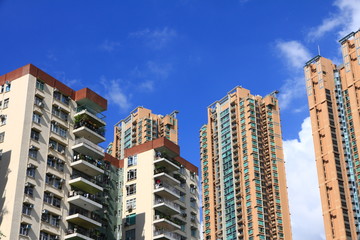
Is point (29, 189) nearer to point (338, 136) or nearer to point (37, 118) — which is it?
point (37, 118)

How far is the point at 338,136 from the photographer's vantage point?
364 ft

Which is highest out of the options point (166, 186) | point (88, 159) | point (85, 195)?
point (88, 159)

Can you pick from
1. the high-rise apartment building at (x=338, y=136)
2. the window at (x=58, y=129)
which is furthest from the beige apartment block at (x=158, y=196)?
the high-rise apartment building at (x=338, y=136)

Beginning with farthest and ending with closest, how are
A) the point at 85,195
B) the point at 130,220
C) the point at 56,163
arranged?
the point at 130,220
the point at 85,195
the point at 56,163

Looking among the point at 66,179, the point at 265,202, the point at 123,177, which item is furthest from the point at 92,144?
the point at 265,202

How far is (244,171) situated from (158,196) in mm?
56229

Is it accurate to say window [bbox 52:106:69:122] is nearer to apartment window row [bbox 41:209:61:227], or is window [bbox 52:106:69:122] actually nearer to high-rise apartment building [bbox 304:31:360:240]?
apartment window row [bbox 41:209:61:227]

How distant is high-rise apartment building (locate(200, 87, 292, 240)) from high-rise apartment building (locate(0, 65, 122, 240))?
5531 cm

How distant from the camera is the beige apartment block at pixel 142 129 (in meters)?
130

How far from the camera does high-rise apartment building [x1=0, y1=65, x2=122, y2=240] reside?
183 feet

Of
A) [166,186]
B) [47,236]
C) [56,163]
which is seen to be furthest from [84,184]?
[166,186]

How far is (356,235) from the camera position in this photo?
10294 centimetres

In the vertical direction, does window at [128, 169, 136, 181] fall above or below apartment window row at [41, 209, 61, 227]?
above

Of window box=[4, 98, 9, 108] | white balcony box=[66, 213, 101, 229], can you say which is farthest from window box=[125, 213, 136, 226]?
window box=[4, 98, 9, 108]
